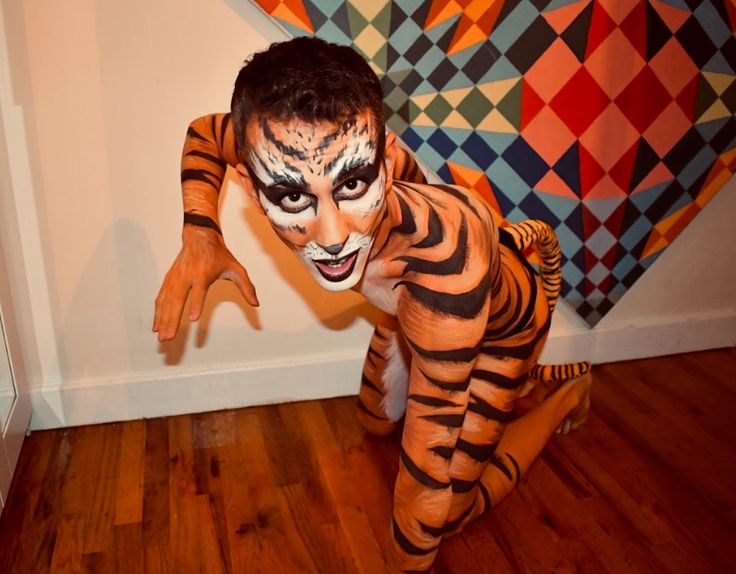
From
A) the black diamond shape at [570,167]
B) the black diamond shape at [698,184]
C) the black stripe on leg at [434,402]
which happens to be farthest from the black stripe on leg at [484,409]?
the black diamond shape at [698,184]

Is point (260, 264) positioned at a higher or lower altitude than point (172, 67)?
lower

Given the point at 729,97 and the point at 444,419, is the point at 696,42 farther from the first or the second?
the point at 444,419

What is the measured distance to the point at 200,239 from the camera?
1.10m

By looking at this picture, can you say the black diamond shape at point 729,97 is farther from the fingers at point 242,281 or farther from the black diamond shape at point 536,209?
the fingers at point 242,281

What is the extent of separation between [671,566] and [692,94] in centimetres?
106

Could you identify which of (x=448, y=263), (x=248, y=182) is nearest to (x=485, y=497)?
(x=448, y=263)

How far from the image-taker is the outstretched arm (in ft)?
3.47

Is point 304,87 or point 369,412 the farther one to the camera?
point 369,412

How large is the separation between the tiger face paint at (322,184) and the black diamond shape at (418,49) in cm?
62

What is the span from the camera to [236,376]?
173 cm

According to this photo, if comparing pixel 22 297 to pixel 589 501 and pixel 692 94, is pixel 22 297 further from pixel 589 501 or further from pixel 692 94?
pixel 692 94

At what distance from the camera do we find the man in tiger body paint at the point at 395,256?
0.87 metres

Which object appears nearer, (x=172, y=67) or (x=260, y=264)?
(x=172, y=67)

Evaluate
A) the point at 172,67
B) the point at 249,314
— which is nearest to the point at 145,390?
the point at 249,314
